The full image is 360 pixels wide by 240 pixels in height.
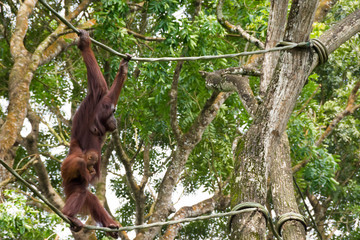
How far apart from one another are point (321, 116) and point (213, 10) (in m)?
2.87

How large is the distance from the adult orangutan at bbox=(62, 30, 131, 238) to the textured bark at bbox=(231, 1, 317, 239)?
110cm

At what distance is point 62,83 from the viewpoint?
883 cm

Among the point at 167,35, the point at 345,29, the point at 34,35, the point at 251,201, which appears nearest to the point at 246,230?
the point at 251,201

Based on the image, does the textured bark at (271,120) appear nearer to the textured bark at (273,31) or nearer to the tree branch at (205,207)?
the textured bark at (273,31)

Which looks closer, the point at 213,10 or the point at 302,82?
the point at 302,82

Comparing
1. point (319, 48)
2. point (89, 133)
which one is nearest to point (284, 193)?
point (319, 48)

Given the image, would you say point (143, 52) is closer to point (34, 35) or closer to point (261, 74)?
point (34, 35)

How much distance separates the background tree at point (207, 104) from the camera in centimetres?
383

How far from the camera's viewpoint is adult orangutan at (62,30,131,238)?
12.4ft

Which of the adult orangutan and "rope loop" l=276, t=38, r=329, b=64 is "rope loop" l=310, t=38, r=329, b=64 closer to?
"rope loop" l=276, t=38, r=329, b=64

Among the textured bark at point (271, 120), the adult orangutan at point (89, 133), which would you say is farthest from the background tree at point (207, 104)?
the adult orangutan at point (89, 133)

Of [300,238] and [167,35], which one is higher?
[167,35]

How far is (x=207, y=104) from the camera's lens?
7.95 m

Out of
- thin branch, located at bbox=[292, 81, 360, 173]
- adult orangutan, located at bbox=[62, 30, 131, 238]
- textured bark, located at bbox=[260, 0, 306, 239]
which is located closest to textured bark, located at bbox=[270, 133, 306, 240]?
textured bark, located at bbox=[260, 0, 306, 239]
